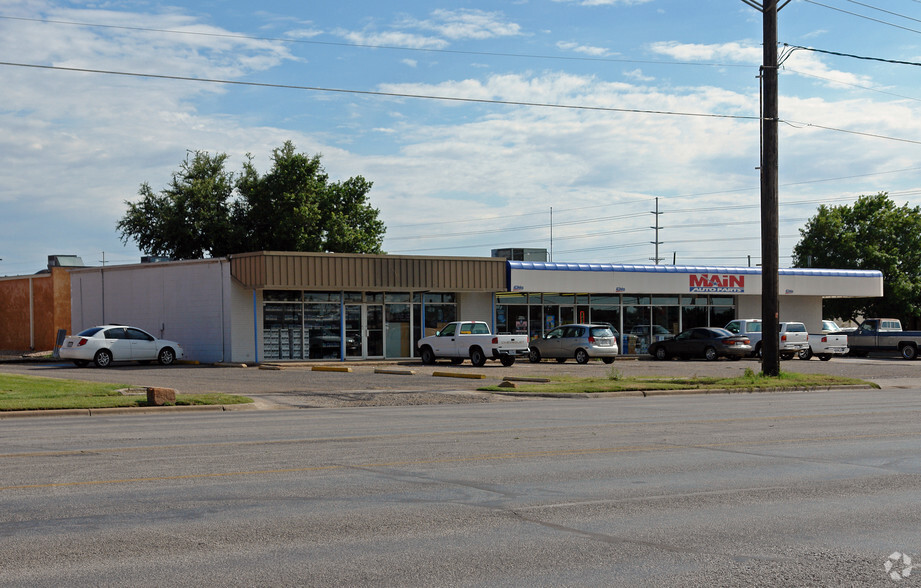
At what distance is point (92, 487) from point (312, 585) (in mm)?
4277

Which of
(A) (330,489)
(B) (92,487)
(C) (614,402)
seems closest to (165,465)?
(B) (92,487)

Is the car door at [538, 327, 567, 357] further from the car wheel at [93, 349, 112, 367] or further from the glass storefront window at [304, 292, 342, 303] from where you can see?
the car wheel at [93, 349, 112, 367]

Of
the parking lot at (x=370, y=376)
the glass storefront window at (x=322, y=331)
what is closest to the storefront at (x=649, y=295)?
the parking lot at (x=370, y=376)

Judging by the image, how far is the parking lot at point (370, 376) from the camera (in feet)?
72.0

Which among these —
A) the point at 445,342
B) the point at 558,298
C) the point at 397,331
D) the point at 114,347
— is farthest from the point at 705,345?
the point at 114,347

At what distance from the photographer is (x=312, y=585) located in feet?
19.0

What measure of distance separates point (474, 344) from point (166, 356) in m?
11.3

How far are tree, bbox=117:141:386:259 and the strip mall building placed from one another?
19217mm

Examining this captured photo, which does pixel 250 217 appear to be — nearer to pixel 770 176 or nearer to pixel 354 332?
pixel 354 332

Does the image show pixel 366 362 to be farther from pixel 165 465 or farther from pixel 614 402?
pixel 165 465

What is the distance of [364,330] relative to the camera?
37.9 meters

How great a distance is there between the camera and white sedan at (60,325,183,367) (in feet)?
107

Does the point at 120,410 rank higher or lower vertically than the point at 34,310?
lower

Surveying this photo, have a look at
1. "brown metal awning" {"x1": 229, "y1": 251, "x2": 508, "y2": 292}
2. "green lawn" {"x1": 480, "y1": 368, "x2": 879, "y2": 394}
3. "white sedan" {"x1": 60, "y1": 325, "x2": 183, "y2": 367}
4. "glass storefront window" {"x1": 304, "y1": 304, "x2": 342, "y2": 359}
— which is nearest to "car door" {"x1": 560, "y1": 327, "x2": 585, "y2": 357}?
"brown metal awning" {"x1": 229, "y1": 251, "x2": 508, "y2": 292}
